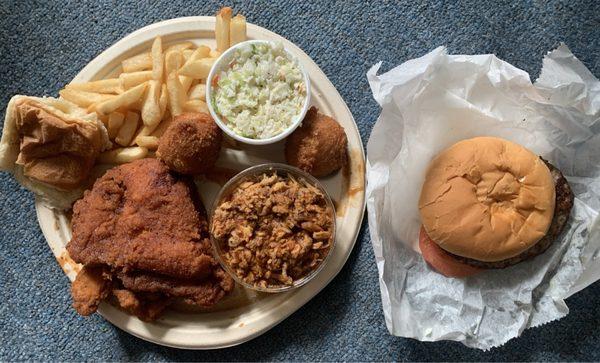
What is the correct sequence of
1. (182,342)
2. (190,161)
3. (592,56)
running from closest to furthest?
(190,161), (182,342), (592,56)

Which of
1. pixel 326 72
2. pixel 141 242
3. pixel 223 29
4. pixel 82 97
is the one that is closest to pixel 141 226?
pixel 141 242

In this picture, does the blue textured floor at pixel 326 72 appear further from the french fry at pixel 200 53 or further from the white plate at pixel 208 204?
the french fry at pixel 200 53

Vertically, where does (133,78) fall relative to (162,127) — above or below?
above

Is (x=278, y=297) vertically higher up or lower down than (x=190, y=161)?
lower down

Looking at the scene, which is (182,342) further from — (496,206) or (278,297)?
(496,206)

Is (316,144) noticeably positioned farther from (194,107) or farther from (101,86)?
(101,86)

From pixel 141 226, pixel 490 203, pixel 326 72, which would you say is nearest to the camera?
pixel 490 203

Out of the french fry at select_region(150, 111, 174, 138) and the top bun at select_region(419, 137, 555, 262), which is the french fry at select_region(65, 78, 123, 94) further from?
the top bun at select_region(419, 137, 555, 262)

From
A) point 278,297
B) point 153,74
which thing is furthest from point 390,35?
point 278,297
